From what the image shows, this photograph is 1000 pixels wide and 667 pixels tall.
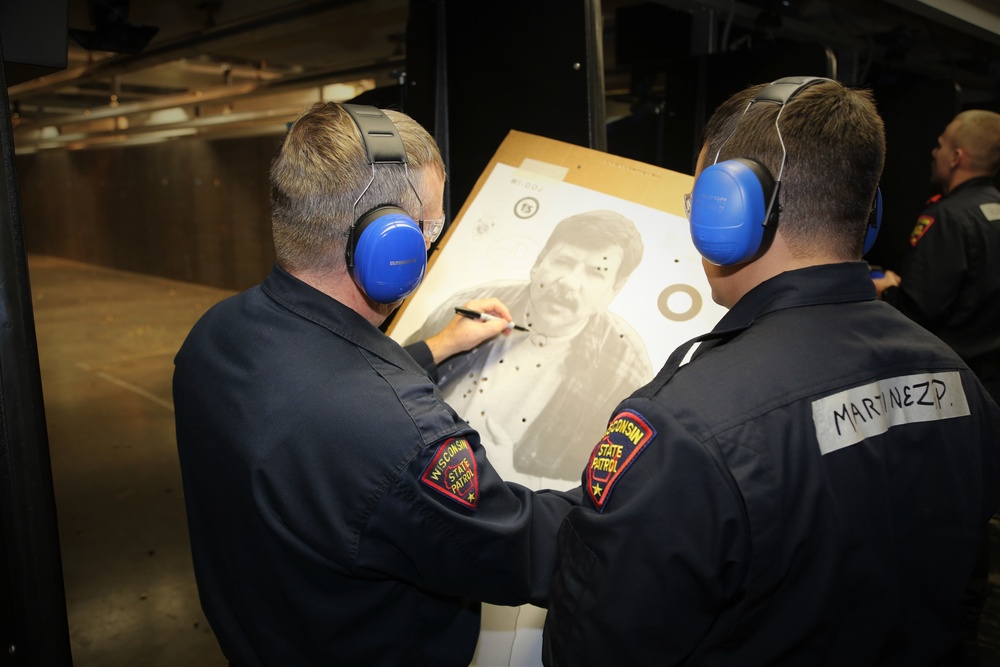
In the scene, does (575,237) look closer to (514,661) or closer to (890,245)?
(514,661)

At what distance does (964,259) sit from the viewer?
2795 mm

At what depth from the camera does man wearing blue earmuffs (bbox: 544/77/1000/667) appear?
0.74 meters

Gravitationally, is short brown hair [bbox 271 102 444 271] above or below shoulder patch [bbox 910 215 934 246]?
above

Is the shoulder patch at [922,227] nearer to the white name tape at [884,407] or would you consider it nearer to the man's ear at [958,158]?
the man's ear at [958,158]

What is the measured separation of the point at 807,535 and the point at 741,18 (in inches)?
118

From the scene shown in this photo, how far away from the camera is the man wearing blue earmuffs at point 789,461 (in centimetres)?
74

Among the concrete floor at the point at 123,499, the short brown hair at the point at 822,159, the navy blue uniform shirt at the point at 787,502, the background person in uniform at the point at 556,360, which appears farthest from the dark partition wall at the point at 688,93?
the concrete floor at the point at 123,499

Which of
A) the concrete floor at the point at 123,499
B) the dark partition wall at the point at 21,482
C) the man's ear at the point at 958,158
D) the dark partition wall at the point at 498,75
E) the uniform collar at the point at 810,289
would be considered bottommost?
the concrete floor at the point at 123,499

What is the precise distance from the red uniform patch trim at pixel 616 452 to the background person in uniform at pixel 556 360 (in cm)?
47

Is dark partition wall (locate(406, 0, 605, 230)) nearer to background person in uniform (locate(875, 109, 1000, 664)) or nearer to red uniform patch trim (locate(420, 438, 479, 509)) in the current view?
red uniform patch trim (locate(420, 438, 479, 509))

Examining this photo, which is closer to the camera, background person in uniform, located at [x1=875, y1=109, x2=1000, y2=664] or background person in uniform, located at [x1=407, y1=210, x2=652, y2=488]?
background person in uniform, located at [x1=407, y1=210, x2=652, y2=488]

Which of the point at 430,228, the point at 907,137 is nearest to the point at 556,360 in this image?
the point at 430,228

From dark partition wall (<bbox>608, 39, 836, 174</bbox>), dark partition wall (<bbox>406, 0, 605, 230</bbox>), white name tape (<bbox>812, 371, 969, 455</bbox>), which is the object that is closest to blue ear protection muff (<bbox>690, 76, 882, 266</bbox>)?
white name tape (<bbox>812, 371, 969, 455</bbox>)

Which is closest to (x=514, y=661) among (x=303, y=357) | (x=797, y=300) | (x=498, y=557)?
(x=498, y=557)
